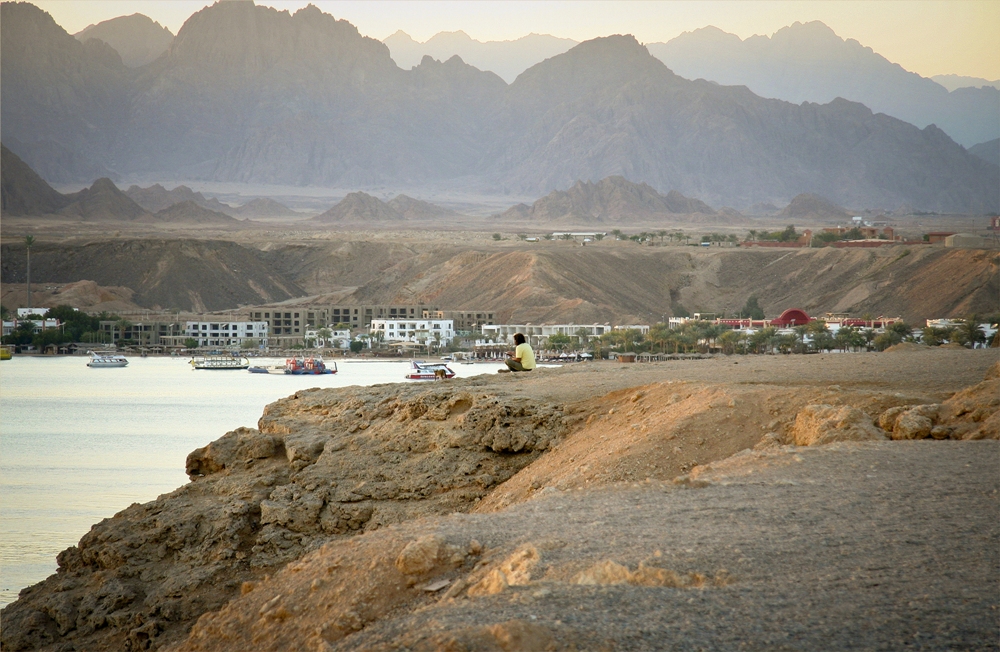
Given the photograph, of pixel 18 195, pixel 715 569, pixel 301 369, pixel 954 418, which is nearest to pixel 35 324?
pixel 301 369

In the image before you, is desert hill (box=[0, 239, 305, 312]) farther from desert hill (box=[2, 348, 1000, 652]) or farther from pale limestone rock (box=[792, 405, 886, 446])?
pale limestone rock (box=[792, 405, 886, 446])

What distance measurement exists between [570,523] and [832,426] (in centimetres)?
339

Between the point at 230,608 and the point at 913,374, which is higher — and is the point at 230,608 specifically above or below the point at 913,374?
below

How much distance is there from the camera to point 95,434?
41.0 metres

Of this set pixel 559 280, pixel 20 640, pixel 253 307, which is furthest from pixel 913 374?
pixel 253 307

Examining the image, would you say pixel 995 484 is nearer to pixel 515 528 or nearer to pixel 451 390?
Answer: pixel 515 528

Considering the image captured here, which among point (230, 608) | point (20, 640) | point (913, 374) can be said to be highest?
point (913, 374)

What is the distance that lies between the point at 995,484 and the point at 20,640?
9.28 meters

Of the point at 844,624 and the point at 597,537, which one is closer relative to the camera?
the point at 844,624

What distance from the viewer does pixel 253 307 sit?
399ft

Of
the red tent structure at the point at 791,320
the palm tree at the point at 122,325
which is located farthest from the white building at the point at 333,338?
the red tent structure at the point at 791,320

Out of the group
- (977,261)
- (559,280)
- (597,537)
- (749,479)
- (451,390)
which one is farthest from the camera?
(559,280)

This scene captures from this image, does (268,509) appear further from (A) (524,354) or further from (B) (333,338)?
(B) (333,338)

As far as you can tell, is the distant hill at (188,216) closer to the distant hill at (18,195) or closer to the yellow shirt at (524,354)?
the distant hill at (18,195)
